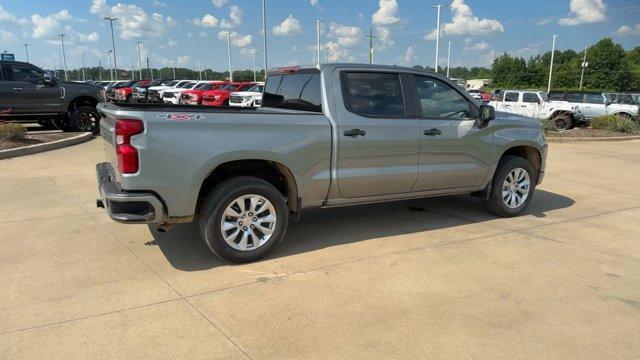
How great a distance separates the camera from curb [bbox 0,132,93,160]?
9859mm

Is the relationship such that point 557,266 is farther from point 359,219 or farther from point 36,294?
point 36,294

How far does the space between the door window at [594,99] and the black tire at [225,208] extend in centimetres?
2105

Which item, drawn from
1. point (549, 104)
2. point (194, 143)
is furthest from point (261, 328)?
point (549, 104)

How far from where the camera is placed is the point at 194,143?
4.07 m

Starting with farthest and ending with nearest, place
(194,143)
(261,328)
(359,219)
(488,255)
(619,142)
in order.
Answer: (619,142), (359,219), (488,255), (194,143), (261,328)

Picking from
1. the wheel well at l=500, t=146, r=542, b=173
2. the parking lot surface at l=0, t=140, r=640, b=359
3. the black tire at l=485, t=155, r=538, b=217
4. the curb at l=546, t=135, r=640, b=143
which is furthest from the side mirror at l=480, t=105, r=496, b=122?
the curb at l=546, t=135, r=640, b=143

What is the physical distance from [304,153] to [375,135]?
0.81 metres

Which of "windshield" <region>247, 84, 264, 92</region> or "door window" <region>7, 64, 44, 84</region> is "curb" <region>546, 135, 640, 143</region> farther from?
"door window" <region>7, 64, 44, 84</region>

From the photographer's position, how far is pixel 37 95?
13.0m

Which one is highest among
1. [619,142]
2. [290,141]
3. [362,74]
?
[362,74]

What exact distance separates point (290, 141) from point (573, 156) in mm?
9990

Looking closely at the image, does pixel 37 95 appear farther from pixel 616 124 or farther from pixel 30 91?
pixel 616 124

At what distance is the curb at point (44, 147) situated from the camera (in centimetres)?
986

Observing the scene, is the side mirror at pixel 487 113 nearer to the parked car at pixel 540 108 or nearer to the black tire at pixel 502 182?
the black tire at pixel 502 182
